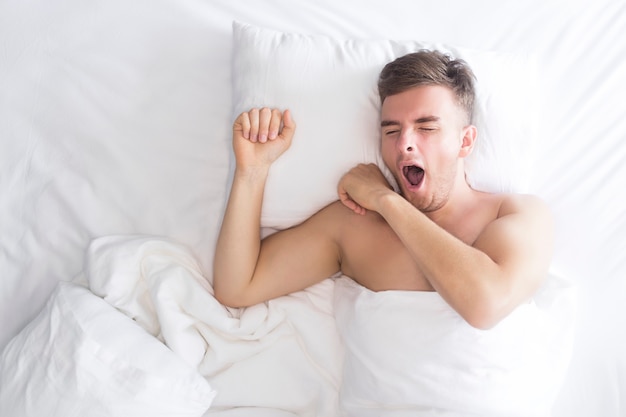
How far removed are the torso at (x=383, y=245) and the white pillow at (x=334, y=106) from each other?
101mm

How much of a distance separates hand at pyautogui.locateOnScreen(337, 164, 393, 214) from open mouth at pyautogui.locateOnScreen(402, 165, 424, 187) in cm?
6

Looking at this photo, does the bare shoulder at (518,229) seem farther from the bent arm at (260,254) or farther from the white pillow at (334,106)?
the bent arm at (260,254)

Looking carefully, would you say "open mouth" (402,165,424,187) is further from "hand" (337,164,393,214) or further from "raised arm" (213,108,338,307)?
"raised arm" (213,108,338,307)

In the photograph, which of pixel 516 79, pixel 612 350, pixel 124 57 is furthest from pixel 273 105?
pixel 612 350

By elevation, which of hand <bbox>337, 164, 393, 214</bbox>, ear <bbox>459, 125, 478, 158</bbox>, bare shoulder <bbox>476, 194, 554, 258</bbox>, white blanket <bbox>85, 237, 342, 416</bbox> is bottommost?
white blanket <bbox>85, 237, 342, 416</bbox>

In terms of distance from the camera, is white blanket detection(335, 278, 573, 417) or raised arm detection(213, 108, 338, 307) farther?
raised arm detection(213, 108, 338, 307)

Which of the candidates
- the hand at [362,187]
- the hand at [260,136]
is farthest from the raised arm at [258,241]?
the hand at [362,187]

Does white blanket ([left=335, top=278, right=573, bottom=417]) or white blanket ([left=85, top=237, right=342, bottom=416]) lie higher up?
white blanket ([left=335, top=278, right=573, bottom=417])

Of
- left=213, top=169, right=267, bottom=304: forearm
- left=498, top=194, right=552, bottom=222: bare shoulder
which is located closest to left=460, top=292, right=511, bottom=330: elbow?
left=498, top=194, right=552, bottom=222: bare shoulder

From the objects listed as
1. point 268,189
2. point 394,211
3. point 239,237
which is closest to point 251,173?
point 268,189

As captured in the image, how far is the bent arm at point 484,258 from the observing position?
5.01 feet

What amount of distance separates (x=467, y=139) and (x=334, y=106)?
0.39 meters

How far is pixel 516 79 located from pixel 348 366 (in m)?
0.99

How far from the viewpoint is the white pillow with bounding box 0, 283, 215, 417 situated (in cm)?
156
